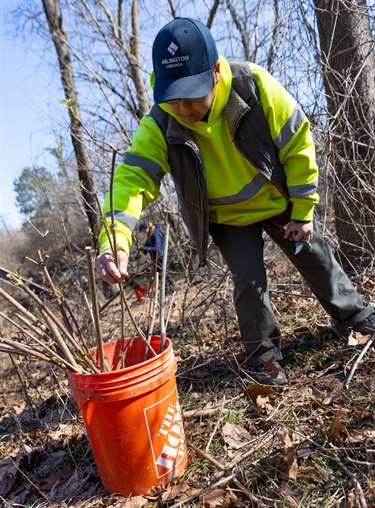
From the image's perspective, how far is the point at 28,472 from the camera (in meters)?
2.37

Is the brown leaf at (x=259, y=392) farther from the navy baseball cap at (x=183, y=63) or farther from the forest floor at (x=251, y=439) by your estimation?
the navy baseball cap at (x=183, y=63)

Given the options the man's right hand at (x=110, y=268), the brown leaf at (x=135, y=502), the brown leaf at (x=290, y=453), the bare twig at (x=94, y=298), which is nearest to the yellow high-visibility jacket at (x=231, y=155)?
the man's right hand at (x=110, y=268)

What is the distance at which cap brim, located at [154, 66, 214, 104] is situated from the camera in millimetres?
1896

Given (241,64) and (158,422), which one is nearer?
(158,422)

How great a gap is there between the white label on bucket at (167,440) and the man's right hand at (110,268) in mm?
575

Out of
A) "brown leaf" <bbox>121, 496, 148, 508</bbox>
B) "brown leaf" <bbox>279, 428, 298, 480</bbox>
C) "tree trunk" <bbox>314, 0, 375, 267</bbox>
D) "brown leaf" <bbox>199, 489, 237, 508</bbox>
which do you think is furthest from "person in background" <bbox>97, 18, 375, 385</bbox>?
"tree trunk" <bbox>314, 0, 375, 267</bbox>

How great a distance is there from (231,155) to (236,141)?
93 millimetres

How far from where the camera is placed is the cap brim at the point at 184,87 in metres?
1.90

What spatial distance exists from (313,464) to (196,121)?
1654 millimetres

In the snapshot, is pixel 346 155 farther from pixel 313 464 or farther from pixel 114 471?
pixel 114 471

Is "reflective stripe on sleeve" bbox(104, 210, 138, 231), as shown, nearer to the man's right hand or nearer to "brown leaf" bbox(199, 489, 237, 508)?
the man's right hand

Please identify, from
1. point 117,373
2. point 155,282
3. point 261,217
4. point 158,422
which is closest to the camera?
point 117,373

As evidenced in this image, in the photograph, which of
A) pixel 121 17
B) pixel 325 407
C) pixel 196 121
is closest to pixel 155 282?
pixel 196 121

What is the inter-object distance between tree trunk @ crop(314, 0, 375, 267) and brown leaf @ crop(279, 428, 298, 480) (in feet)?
6.43
